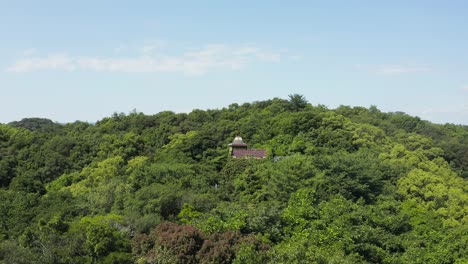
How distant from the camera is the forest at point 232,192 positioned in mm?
18141

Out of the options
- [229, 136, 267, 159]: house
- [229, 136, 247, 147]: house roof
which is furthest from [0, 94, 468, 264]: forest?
[229, 136, 247, 147]: house roof

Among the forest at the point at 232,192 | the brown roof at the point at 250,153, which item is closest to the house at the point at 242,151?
the brown roof at the point at 250,153

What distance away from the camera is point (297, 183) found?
2559 centimetres

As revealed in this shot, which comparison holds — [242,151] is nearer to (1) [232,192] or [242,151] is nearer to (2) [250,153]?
(2) [250,153]

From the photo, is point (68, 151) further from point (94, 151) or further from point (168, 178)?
point (168, 178)

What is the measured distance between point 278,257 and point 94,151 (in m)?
25.4

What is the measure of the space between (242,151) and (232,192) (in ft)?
21.6

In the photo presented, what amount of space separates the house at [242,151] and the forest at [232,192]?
2.01ft

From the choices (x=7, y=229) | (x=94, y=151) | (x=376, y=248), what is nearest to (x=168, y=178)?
(x=7, y=229)

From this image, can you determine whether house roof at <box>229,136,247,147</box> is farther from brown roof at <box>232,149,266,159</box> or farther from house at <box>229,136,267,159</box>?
brown roof at <box>232,149,266,159</box>

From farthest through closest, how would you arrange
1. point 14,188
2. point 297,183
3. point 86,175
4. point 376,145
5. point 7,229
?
1. point 376,145
2. point 86,175
3. point 14,188
4. point 297,183
5. point 7,229

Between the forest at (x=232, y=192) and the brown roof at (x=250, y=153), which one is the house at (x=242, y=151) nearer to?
the brown roof at (x=250, y=153)

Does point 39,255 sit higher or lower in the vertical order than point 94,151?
lower

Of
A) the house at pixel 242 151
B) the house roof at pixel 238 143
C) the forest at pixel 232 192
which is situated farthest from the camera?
the house roof at pixel 238 143
